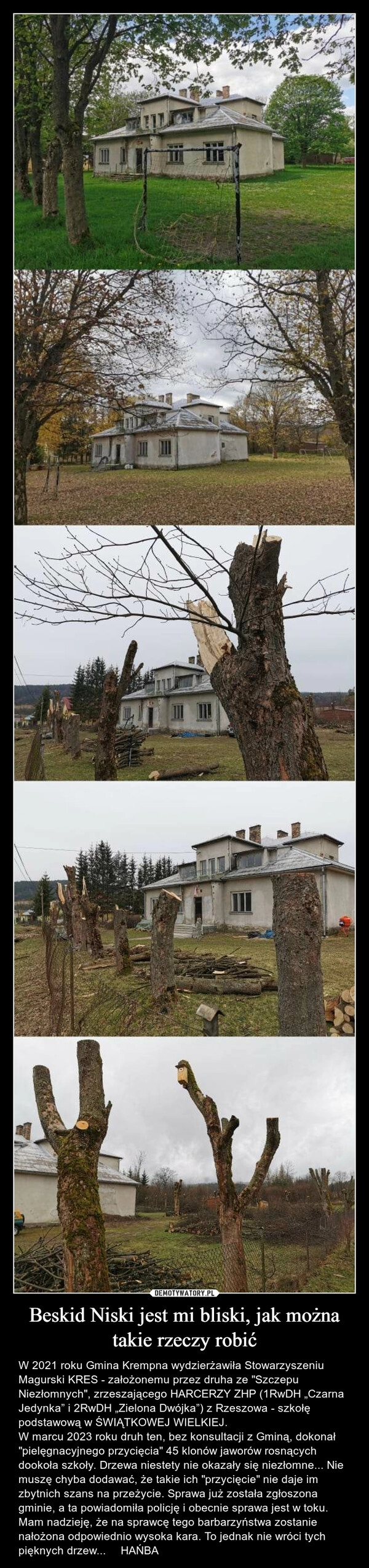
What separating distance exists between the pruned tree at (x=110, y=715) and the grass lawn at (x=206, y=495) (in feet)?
2.96

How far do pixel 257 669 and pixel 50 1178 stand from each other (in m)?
3.23

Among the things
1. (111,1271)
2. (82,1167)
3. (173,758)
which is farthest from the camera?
(173,758)

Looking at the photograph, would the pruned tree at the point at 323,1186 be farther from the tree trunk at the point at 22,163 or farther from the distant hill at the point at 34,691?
the tree trunk at the point at 22,163

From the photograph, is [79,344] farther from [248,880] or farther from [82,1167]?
[82,1167]

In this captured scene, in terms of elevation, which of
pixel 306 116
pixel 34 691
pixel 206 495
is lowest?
pixel 34 691

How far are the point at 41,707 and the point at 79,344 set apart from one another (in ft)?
7.58

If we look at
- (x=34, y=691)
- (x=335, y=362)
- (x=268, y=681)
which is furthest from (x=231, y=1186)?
(x=335, y=362)

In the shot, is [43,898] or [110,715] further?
[110,715]

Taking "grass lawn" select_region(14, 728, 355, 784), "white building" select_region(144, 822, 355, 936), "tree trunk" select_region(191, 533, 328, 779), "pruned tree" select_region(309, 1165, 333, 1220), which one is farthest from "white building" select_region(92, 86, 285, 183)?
"pruned tree" select_region(309, 1165, 333, 1220)

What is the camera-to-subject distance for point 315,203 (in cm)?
733

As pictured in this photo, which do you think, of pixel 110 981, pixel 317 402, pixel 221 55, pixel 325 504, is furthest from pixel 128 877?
pixel 221 55

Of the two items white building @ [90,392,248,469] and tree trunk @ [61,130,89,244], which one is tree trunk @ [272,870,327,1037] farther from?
tree trunk @ [61,130,89,244]

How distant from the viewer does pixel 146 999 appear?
6957 millimetres

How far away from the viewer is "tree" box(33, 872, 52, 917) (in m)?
6.96
